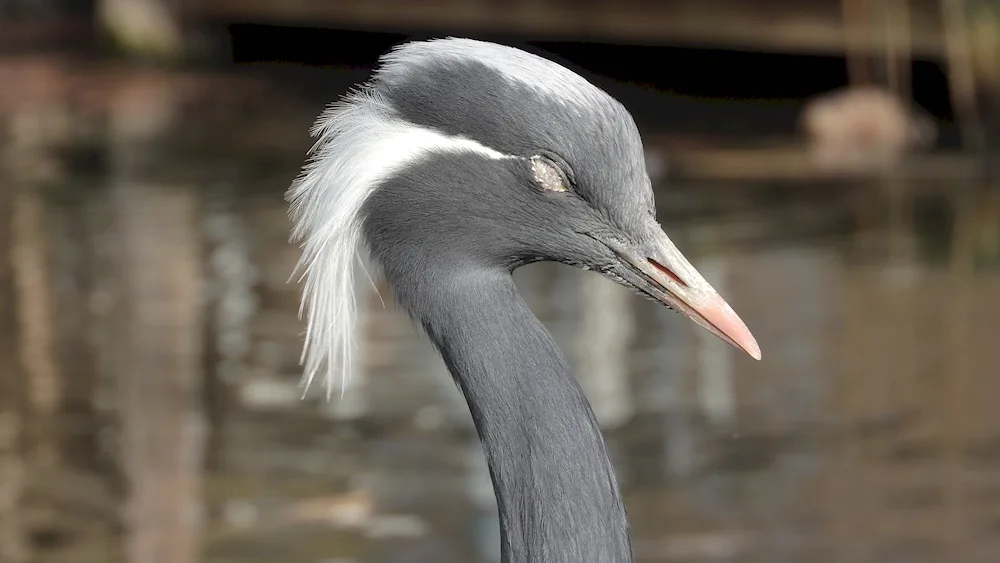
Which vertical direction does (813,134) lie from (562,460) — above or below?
above

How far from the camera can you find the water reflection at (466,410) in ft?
18.4

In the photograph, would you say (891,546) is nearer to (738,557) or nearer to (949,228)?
(738,557)

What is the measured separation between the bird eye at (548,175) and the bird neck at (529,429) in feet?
0.62

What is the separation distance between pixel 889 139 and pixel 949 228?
2955 mm

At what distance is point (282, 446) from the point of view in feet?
21.0

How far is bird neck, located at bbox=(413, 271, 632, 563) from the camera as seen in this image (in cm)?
259

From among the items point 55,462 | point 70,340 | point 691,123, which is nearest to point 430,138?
point 55,462

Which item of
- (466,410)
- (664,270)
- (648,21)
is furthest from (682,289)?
(648,21)

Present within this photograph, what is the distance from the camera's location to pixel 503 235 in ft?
8.91

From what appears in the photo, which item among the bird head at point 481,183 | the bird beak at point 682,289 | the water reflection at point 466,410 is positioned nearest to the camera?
the bird head at point 481,183

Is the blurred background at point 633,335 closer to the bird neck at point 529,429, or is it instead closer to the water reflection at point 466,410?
the water reflection at point 466,410

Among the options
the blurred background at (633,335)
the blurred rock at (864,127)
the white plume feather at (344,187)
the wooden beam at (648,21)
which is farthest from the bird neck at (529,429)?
the wooden beam at (648,21)

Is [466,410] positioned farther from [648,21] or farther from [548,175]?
[648,21]

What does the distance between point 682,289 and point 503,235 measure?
0.32 m
